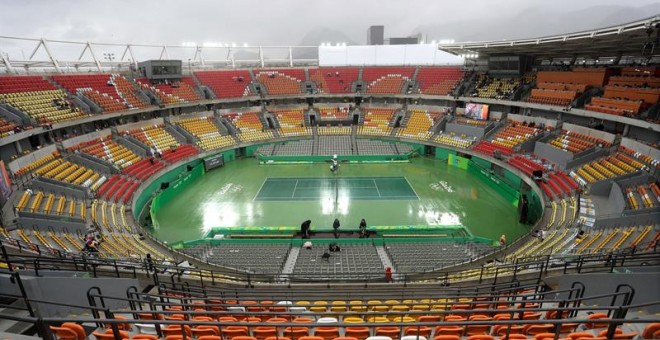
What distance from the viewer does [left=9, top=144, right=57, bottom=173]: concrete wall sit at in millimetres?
20062

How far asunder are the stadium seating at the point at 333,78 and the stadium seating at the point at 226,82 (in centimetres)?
935

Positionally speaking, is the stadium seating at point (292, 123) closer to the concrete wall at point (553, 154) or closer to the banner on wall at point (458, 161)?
the banner on wall at point (458, 161)

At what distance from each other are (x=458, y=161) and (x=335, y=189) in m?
13.7

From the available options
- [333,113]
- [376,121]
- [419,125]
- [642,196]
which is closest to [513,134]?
[419,125]

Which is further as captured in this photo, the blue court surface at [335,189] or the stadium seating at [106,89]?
the stadium seating at [106,89]

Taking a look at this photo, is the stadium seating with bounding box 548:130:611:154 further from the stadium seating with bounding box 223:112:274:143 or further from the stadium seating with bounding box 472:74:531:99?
the stadium seating with bounding box 223:112:274:143

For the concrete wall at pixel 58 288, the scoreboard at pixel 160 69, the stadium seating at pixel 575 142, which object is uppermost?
the scoreboard at pixel 160 69

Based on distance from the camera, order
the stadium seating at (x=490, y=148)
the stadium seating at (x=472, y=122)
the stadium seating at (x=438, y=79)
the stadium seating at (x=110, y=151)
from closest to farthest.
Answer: the stadium seating at (x=110, y=151), the stadium seating at (x=490, y=148), the stadium seating at (x=472, y=122), the stadium seating at (x=438, y=79)

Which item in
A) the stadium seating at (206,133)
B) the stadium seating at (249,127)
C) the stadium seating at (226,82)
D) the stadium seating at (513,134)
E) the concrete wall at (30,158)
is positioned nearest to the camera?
the concrete wall at (30,158)

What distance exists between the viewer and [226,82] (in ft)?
144

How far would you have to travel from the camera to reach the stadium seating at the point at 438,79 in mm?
41938

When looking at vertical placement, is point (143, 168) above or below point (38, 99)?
below

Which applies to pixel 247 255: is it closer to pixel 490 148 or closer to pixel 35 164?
pixel 35 164

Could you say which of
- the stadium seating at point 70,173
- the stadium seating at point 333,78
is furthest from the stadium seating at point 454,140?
the stadium seating at point 70,173
